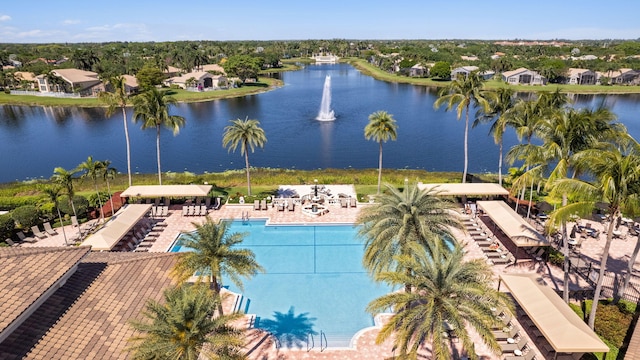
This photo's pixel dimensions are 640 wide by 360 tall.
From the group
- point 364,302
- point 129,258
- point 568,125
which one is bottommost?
point 364,302

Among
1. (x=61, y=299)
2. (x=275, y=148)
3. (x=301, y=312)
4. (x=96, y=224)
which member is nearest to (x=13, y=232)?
(x=96, y=224)

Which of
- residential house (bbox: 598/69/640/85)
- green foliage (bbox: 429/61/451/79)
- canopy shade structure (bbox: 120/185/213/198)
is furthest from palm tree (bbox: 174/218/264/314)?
residential house (bbox: 598/69/640/85)

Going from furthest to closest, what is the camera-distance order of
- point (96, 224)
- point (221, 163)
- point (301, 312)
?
point (221, 163) → point (96, 224) → point (301, 312)

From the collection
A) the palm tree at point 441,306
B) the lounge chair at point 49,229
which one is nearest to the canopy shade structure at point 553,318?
the palm tree at point 441,306

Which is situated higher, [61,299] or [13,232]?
[61,299]

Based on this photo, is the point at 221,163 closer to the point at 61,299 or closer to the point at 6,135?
the point at 61,299

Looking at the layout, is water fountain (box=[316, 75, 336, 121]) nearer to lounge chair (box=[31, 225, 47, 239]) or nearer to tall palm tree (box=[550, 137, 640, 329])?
lounge chair (box=[31, 225, 47, 239])

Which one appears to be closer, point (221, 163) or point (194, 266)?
point (194, 266)
